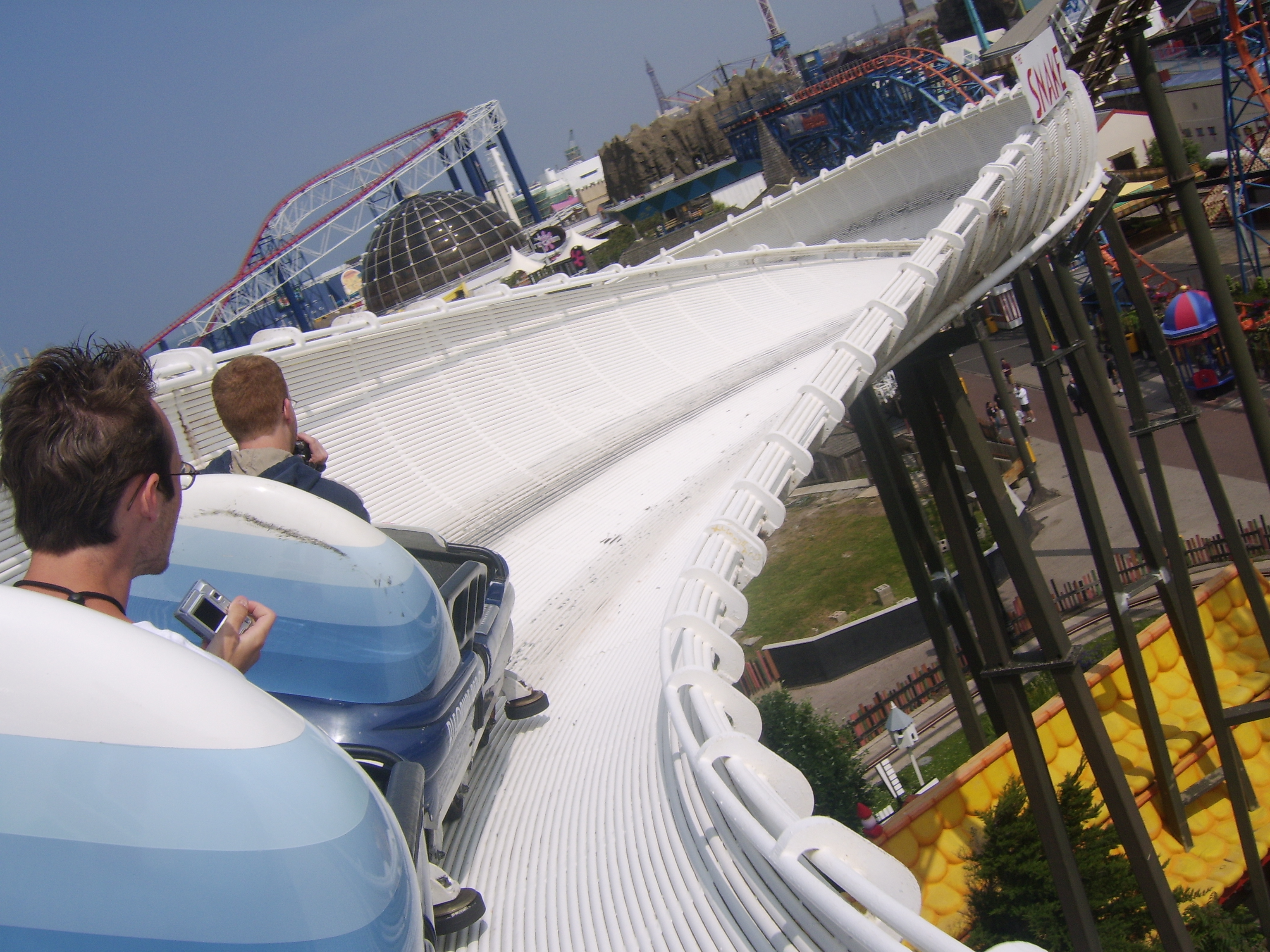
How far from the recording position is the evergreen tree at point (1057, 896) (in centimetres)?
699

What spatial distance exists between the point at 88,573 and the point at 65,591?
46 millimetres

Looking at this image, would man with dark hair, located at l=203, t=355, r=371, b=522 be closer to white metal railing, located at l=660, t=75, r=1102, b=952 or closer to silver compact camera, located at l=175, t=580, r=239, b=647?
silver compact camera, located at l=175, t=580, r=239, b=647

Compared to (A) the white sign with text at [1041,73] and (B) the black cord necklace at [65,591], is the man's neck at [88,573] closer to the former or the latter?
(B) the black cord necklace at [65,591]

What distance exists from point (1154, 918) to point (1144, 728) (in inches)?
73.2

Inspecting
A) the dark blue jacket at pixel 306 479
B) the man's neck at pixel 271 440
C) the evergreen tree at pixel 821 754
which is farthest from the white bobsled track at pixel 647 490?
the evergreen tree at pixel 821 754

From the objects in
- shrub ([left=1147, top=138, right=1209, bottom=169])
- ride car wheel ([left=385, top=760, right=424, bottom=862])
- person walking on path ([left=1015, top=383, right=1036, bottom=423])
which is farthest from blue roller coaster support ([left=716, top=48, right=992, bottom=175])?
ride car wheel ([left=385, top=760, right=424, bottom=862])

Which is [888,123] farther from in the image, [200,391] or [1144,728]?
[200,391]

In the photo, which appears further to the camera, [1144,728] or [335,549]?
[1144,728]

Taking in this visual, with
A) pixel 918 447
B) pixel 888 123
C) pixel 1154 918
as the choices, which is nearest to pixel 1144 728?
pixel 1154 918

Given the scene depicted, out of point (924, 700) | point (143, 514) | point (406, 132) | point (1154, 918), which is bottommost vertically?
point (924, 700)

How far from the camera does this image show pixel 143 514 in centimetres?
141

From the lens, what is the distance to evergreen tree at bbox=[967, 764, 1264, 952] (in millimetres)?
6992

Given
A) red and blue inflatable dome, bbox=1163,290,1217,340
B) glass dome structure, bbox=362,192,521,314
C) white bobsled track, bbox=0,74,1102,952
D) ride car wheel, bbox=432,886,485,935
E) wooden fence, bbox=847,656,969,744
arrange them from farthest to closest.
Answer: glass dome structure, bbox=362,192,521,314
red and blue inflatable dome, bbox=1163,290,1217,340
wooden fence, bbox=847,656,969,744
ride car wheel, bbox=432,886,485,935
white bobsled track, bbox=0,74,1102,952

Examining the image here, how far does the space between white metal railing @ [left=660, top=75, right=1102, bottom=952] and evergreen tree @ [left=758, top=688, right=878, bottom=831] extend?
4936 mm
